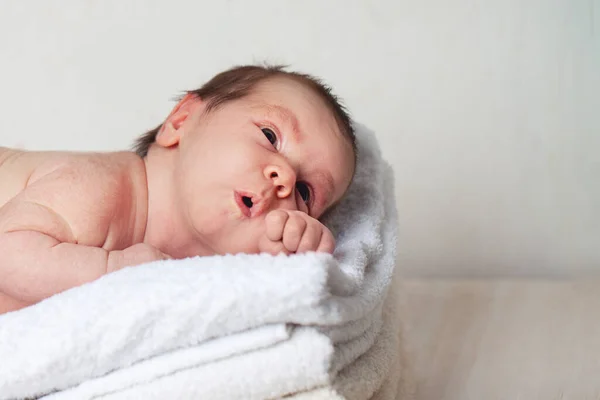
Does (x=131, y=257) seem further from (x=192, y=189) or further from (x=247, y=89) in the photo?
(x=247, y=89)

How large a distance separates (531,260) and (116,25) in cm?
110

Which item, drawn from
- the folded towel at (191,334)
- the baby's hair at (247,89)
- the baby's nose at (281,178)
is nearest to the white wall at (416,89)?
the baby's hair at (247,89)

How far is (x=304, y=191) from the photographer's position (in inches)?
38.2

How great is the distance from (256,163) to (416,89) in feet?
A: 3.19

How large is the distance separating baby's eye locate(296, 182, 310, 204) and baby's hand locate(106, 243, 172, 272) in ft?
0.64

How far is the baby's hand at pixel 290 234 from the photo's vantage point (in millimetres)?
805

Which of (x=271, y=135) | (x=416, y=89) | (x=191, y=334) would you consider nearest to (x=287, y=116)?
(x=271, y=135)

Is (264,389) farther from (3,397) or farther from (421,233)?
(421,233)

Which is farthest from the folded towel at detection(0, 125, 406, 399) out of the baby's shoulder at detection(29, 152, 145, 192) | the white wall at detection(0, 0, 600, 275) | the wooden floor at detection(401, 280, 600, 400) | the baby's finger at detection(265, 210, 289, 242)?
the white wall at detection(0, 0, 600, 275)

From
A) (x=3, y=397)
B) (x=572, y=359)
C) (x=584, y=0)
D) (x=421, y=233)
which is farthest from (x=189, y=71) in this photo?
(x=3, y=397)

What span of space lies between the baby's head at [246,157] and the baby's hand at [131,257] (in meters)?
0.07

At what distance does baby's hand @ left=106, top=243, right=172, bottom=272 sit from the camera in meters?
0.84

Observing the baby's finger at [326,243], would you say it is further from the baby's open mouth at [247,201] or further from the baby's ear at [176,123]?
the baby's ear at [176,123]

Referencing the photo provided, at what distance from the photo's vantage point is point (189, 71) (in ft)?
5.85
